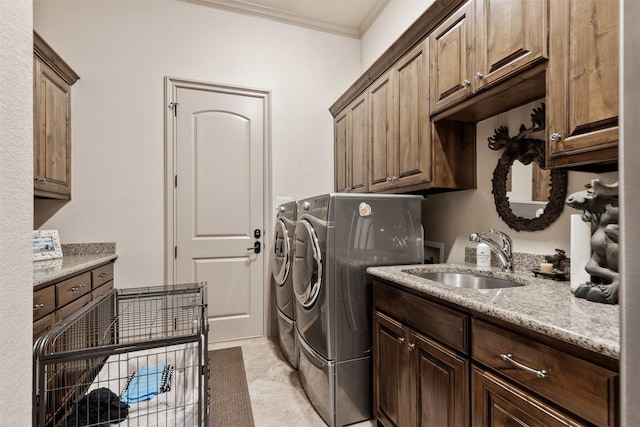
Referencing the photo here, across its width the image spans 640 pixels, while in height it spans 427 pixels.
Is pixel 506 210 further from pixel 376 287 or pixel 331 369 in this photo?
pixel 331 369

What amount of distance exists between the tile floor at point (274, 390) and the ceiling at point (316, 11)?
3.22m

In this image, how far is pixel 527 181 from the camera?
5.80ft

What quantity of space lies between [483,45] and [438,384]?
1.54 m

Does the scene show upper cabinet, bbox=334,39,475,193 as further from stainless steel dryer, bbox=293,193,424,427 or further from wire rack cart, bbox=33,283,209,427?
wire rack cart, bbox=33,283,209,427

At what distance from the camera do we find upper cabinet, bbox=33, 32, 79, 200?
2154 mm

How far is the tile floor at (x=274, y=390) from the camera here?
6.17 ft

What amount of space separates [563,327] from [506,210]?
1.19 m

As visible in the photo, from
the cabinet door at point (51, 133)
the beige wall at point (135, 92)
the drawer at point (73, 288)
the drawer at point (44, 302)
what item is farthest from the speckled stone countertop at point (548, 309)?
the cabinet door at point (51, 133)

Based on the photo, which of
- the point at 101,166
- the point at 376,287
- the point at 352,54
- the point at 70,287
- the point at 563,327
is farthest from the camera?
the point at 352,54

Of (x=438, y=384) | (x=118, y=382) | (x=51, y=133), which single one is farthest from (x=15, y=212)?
(x=51, y=133)

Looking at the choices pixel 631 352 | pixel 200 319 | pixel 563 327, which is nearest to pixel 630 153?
pixel 631 352

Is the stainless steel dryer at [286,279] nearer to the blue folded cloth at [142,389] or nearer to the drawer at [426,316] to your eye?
the drawer at [426,316]

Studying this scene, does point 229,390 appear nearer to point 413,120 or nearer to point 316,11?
point 413,120

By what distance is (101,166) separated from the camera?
109 inches
